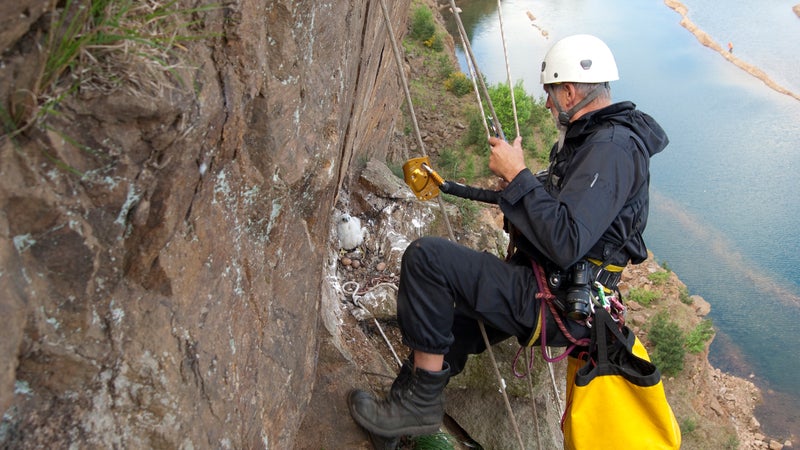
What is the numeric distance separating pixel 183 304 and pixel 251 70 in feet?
3.01

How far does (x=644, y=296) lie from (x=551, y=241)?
38.0 ft

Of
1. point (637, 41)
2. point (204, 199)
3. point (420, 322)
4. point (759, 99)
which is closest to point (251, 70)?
point (204, 199)

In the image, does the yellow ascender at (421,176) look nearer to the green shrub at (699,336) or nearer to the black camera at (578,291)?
the black camera at (578,291)

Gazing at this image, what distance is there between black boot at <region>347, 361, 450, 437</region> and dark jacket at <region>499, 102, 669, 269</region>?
97 centimetres

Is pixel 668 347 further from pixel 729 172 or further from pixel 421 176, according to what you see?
pixel 421 176

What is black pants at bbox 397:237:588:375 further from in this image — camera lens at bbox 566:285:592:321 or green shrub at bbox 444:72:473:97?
green shrub at bbox 444:72:473:97

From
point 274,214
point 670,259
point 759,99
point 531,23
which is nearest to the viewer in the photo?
point 274,214

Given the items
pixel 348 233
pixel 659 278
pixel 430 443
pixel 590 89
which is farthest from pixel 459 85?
pixel 590 89

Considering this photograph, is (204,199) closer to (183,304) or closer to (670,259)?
(183,304)

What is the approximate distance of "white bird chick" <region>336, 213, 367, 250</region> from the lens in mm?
5766

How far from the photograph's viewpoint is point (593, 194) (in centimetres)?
315

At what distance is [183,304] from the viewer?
2424 mm

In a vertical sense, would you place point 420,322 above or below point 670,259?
above

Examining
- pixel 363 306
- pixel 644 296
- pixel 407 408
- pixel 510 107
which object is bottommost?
pixel 644 296
